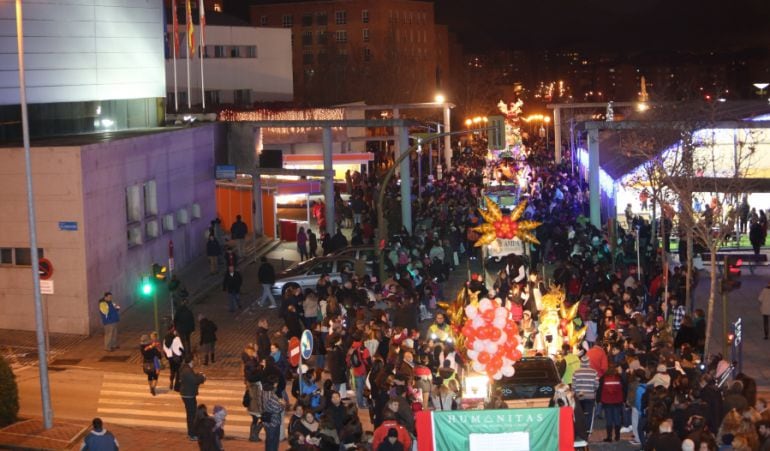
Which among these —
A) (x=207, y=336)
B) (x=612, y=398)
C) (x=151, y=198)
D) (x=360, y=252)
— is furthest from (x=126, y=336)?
(x=612, y=398)

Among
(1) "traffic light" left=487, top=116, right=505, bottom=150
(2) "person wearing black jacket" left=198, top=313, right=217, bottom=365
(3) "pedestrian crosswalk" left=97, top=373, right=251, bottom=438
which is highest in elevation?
(1) "traffic light" left=487, top=116, right=505, bottom=150

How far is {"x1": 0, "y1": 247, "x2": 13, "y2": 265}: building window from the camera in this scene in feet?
97.2

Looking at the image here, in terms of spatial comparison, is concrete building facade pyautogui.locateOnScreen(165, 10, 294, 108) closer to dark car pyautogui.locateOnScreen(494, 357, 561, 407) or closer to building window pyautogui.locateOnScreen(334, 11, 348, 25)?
dark car pyautogui.locateOnScreen(494, 357, 561, 407)

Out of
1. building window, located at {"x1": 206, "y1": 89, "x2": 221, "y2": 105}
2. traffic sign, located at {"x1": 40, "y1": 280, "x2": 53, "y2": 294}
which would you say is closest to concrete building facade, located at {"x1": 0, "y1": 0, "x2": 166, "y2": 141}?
traffic sign, located at {"x1": 40, "y1": 280, "x2": 53, "y2": 294}

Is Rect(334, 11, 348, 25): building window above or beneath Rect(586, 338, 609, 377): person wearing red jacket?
above

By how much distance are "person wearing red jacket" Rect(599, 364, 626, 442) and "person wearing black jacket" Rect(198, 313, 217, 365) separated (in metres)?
9.26

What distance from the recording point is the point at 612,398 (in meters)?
18.8

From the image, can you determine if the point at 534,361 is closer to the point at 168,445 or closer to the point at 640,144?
the point at 168,445

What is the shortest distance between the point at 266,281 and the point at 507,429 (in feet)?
55.3

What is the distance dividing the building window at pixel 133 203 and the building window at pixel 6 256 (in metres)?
4.25

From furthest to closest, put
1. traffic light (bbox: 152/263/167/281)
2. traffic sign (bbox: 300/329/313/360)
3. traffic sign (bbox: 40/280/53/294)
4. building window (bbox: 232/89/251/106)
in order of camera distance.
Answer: building window (bbox: 232/89/251/106)
traffic light (bbox: 152/263/167/281)
traffic sign (bbox: 40/280/53/294)
traffic sign (bbox: 300/329/313/360)

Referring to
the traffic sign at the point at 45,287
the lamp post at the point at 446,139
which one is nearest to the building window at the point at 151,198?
the traffic sign at the point at 45,287

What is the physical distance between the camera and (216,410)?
56.0 ft

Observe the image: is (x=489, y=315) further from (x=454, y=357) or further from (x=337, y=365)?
(x=337, y=365)
